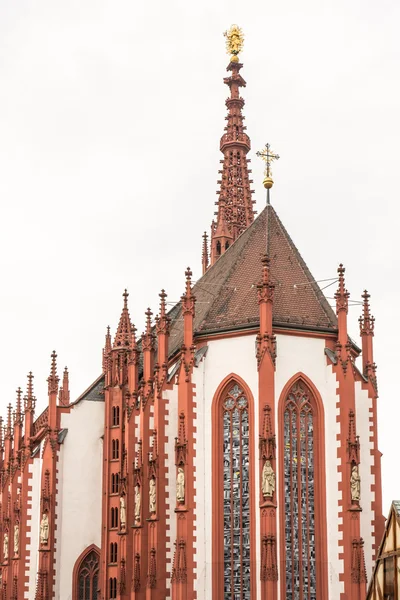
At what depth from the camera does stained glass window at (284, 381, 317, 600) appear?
4497 centimetres

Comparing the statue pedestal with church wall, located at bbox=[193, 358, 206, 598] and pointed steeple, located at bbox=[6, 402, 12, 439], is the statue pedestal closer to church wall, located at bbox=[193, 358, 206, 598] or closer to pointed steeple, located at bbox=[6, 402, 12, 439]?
church wall, located at bbox=[193, 358, 206, 598]

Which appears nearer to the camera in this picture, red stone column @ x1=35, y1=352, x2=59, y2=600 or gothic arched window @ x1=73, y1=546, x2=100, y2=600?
red stone column @ x1=35, y1=352, x2=59, y2=600

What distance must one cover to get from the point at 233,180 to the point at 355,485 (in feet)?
110

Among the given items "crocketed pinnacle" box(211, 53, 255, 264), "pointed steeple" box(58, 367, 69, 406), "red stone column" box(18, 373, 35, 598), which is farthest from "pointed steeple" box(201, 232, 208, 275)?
"red stone column" box(18, 373, 35, 598)

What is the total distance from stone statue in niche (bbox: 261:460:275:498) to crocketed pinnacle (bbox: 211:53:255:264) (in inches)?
1153

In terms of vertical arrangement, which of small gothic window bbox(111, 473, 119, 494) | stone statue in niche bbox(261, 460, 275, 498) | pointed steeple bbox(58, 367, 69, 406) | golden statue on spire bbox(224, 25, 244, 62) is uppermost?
golden statue on spire bbox(224, 25, 244, 62)

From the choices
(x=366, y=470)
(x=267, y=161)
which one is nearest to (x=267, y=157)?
(x=267, y=161)

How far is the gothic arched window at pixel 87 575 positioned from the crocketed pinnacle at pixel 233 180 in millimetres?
22882

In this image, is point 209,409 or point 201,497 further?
point 209,409

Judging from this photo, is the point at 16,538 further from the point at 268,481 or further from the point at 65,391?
the point at 268,481

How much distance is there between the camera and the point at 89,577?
55.5m

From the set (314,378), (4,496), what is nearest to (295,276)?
(314,378)

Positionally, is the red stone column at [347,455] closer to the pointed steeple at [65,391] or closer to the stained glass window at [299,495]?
the stained glass window at [299,495]

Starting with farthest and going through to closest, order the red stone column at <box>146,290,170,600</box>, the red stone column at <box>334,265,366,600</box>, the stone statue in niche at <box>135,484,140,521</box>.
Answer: the stone statue in niche at <box>135,484,140,521</box> → the red stone column at <box>146,290,170,600</box> → the red stone column at <box>334,265,366,600</box>
